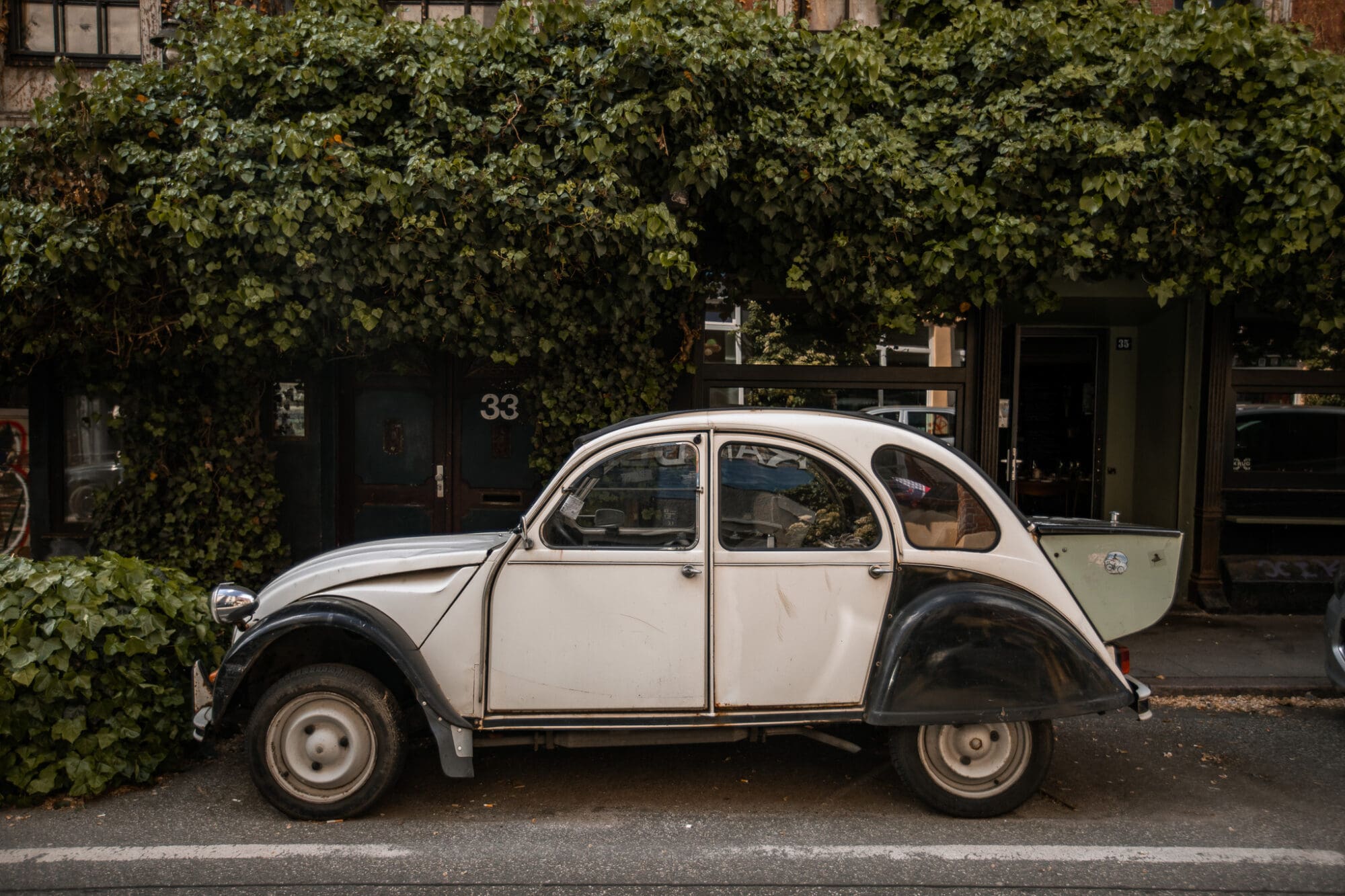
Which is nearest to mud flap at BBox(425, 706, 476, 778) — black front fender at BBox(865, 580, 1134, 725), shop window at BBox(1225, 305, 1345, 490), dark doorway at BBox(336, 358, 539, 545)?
black front fender at BBox(865, 580, 1134, 725)

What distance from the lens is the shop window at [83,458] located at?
334 inches

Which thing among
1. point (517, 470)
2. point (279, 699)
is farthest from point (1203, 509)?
point (279, 699)

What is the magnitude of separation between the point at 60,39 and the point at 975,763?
10032 millimetres

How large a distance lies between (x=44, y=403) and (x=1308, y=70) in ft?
36.4

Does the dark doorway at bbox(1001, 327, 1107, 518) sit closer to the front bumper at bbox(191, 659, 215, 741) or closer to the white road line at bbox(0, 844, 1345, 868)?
the white road line at bbox(0, 844, 1345, 868)

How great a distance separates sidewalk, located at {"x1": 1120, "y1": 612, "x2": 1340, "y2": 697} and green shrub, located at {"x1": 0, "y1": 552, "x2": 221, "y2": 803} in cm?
611

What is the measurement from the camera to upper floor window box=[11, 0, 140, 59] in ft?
A: 28.3

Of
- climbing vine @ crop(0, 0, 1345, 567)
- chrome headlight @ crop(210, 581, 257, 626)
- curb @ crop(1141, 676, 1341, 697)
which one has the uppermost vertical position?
climbing vine @ crop(0, 0, 1345, 567)

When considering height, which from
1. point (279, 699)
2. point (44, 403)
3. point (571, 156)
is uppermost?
point (571, 156)

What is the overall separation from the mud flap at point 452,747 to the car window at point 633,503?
95 centimetres

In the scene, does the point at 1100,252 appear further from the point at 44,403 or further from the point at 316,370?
the point at 44,403

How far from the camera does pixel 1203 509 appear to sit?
832cm

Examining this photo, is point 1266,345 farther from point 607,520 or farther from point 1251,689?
point 607,520

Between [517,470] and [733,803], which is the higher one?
[517,470]
